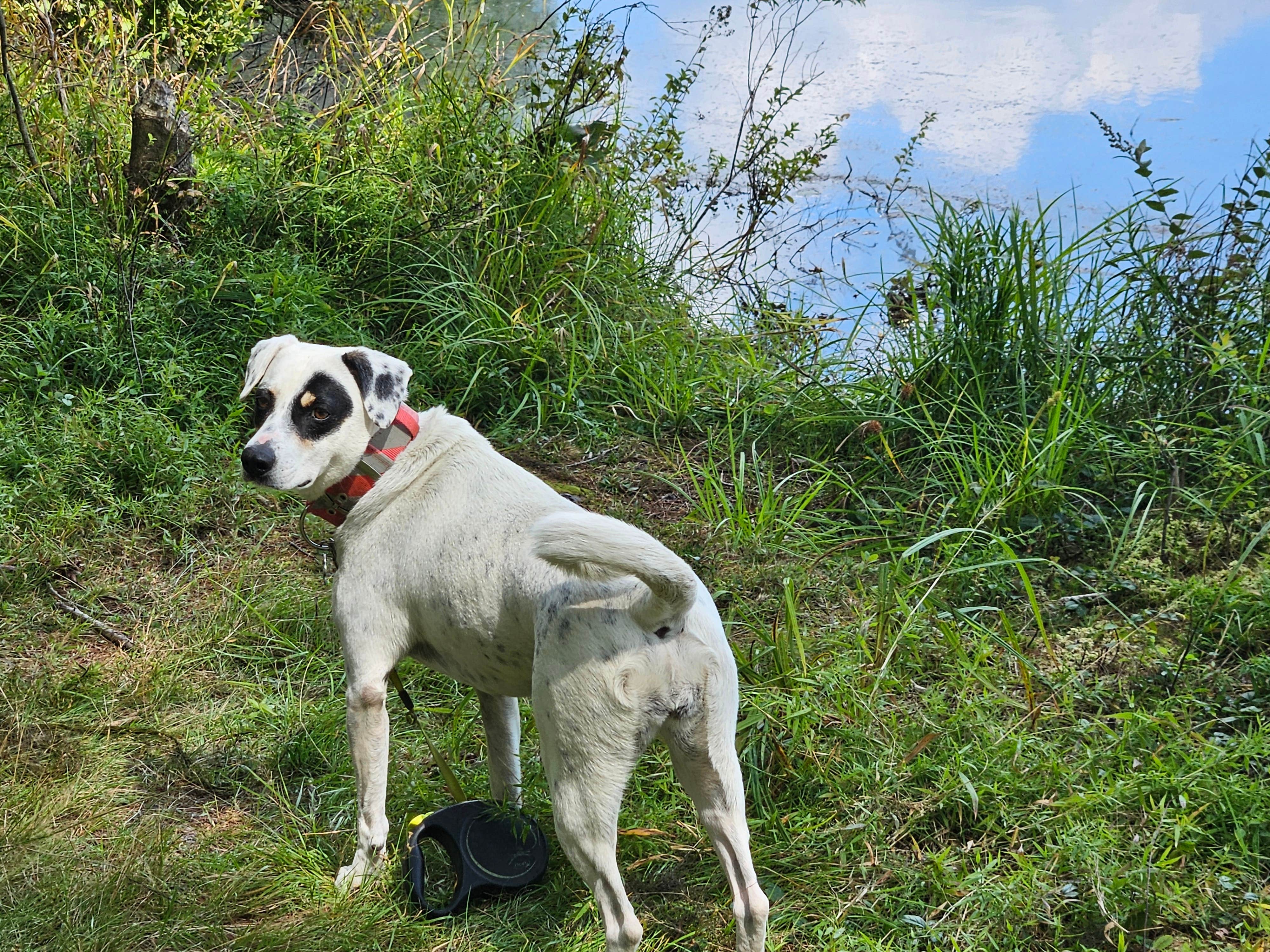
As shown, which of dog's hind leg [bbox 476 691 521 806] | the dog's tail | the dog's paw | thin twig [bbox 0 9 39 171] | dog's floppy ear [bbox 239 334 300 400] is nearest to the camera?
the dog's tail

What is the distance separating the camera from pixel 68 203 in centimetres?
541

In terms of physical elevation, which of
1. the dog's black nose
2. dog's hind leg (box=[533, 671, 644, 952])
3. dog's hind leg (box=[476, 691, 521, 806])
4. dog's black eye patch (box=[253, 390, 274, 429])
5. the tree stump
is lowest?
dog's hind leg (box=[476, 691, 521, 806])

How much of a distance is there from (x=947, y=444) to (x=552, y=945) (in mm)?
2829

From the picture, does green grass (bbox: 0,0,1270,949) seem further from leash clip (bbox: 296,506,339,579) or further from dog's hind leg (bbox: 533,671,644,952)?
dog's hind leg (bbox: 533,671,644,952)

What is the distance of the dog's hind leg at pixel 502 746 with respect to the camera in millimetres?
3154

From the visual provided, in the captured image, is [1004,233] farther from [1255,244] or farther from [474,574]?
[474,574]

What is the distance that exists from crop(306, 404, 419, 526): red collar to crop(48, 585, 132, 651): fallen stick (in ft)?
4.74

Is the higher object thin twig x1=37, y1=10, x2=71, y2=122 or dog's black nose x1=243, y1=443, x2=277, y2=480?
thin twig x1=37, y1=10, x2=71, y2=122

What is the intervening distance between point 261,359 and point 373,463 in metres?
0.43

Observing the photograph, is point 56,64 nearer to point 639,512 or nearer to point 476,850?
point 639,512

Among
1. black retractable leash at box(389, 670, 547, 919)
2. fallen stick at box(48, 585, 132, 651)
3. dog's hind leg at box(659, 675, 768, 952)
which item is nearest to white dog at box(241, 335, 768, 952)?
dog's hind leg at box(659, 675, 768, 952)

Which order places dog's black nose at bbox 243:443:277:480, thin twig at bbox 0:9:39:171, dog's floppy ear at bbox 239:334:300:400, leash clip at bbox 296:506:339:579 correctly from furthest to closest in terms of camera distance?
thin twig at bbox 0:9:39:171, leash clip at bbox 296:506:339:579, dog's floppy ear at bbox 239:334:300:400, dog's black nose at bbox 243:443:277:480

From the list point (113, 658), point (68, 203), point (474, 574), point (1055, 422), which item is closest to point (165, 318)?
point (68, 203)

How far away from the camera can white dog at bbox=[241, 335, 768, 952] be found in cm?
240
